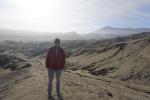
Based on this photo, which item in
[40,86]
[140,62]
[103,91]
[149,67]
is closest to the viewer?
[103,91]

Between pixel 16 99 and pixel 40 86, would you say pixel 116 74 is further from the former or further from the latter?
pixel 16 99

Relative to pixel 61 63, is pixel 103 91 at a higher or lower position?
lower

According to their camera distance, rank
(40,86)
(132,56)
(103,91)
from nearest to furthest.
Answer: (103,91)
(40,86)
(132,56)

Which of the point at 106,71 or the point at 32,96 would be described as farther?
the point at 106,71

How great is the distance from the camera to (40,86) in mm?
12641

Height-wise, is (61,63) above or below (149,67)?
above

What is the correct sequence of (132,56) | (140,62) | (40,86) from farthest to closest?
(132,56)
(140,62)
(40,86)

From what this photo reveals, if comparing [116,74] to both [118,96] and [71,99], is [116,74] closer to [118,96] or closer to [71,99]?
[118,96]

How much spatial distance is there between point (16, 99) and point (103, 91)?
371 cm

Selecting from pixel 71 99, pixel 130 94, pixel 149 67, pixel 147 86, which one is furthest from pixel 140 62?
pixel 71 99

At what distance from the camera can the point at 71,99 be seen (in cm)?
986

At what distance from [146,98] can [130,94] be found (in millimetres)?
787

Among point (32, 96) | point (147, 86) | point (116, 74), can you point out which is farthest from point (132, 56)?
point (32, 96)

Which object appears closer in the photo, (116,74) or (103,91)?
(103,91)
